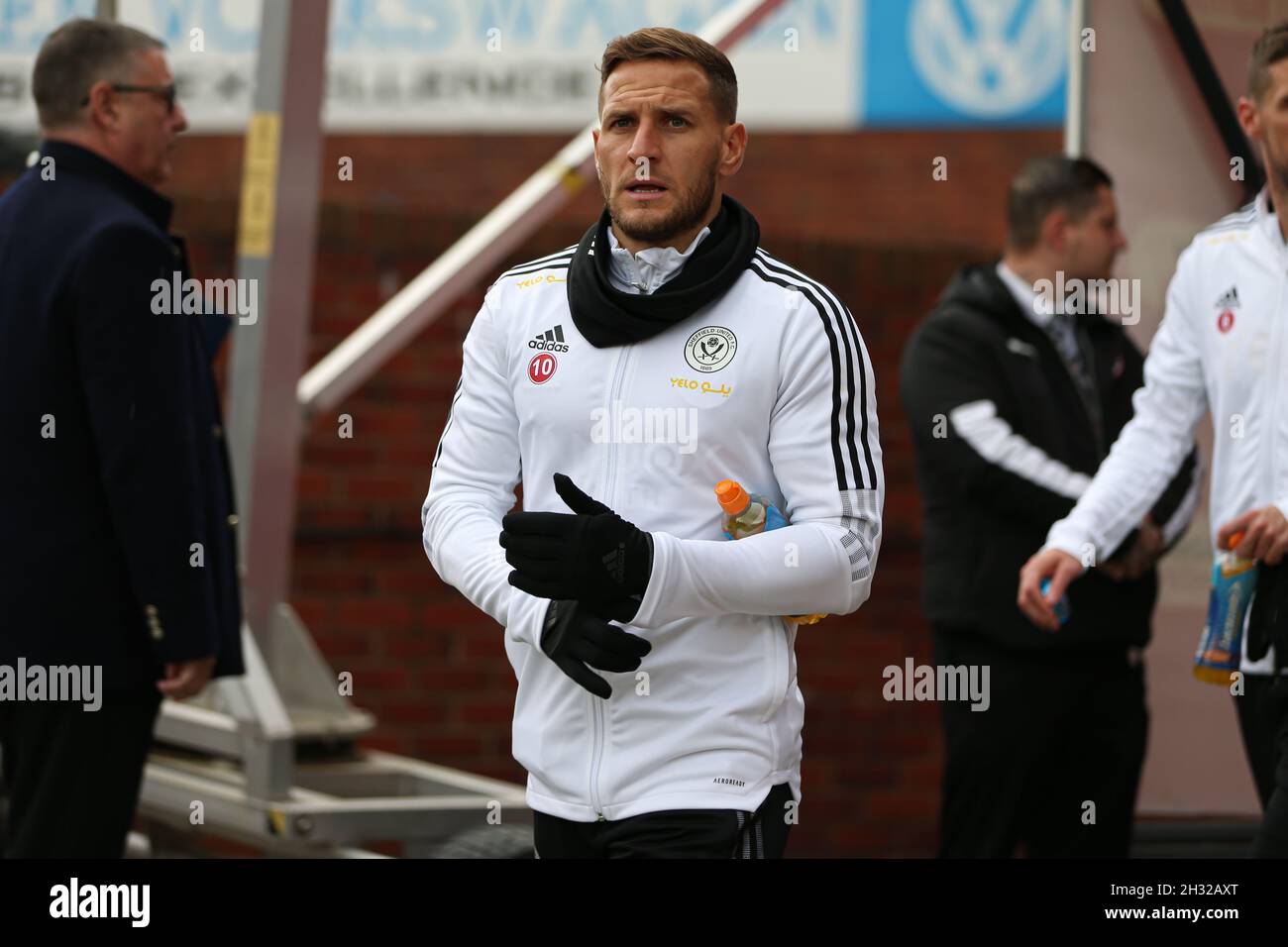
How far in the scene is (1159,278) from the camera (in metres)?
5.18

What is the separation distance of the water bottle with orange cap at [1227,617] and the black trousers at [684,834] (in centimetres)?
106

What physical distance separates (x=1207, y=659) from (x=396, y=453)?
3378 millimetres

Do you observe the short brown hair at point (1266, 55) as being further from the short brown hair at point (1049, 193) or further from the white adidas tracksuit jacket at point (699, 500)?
the short brown hair at point (1049, 193)

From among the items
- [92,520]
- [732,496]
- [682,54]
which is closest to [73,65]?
[92,520]

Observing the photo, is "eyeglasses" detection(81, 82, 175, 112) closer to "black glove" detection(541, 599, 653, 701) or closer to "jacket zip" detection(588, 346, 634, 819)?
"jacket zip" detection(588, 346, 634, 819)

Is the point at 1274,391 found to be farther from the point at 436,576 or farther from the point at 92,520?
the point at 436,576

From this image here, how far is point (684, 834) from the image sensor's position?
2639mm

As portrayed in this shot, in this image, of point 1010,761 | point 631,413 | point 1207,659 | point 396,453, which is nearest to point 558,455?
point 631,413

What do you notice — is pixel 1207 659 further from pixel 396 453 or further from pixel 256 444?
pixel 396 453

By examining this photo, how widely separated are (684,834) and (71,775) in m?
1.67

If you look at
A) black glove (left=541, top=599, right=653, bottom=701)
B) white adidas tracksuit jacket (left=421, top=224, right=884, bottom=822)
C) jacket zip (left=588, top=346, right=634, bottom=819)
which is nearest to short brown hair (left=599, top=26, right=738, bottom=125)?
white adidas tracksuit jacket (left=421, top=224, right=884, bottom=822)

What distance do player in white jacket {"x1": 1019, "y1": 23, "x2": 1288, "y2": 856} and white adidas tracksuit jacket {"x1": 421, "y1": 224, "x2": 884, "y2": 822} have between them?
0.93 m

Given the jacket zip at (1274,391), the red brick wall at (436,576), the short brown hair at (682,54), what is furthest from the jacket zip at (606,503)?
the red brick wall at (436,576)
